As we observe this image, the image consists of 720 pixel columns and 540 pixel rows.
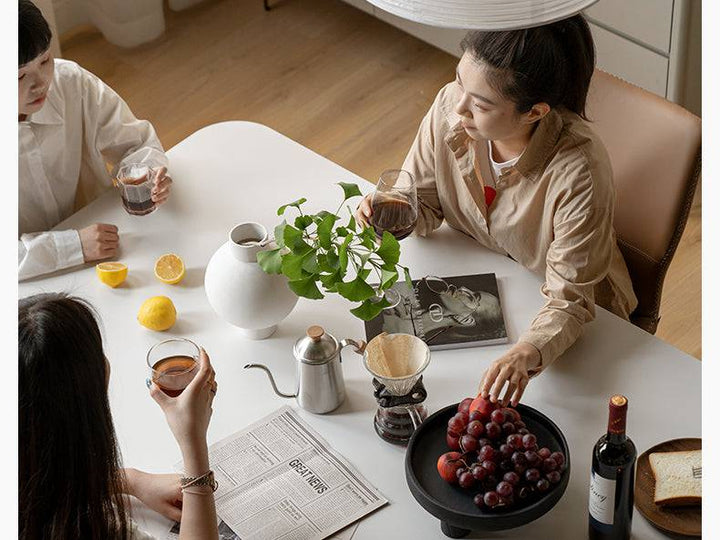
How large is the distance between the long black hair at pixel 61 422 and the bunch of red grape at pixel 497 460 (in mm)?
510

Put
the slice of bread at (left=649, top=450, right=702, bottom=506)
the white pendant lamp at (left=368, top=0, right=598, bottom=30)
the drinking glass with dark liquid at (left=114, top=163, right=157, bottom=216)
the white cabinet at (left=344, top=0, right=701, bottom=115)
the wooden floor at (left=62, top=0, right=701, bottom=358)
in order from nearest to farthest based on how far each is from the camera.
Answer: the white pendant lamp at (left=368, top=0, right=598, bottom=30), the slice of bread at (left=649, top=450, right=702, bottom=506), the drinking glass with dark liquid at (left=114, top=163, right=157, bottom=216), the white cabinet at (left=344, top=0, right=701, bottom=115), the wooden floor at (left=62, top=0, right=701, bottom=358)

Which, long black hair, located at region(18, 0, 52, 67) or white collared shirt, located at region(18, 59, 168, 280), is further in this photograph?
white collared shirt, located at region(18, 59, 168, 280)

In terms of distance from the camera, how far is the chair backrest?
202 cm

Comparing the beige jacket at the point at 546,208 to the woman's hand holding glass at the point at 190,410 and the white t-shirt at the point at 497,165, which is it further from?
the woman's hand holding glass at the point at 190,410

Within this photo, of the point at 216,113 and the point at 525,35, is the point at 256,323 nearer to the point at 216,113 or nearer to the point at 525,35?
the point at 525,35

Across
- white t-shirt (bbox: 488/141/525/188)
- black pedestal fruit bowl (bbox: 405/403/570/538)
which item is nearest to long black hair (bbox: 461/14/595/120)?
white t-shirt (bbox: 488/141/525/188)

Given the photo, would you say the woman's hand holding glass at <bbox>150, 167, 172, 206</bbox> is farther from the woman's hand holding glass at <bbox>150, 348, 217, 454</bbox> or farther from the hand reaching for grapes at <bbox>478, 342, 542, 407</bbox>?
the hand reaching for grapes at <bbox>478, 342, 542, 407</bbox>

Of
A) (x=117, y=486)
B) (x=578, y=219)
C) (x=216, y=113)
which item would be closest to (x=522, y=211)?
(x=578, y=219)

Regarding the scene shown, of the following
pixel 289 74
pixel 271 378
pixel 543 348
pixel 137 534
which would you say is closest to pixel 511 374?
pixel 543 348

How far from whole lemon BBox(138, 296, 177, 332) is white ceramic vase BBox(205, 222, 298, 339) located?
0.29ft

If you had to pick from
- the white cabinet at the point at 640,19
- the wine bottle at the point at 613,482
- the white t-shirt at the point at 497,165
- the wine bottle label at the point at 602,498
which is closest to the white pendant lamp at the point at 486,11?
the wine bottle at the point at 613,482

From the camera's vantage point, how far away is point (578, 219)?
1.92 meters

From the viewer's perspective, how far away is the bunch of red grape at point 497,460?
1542mm

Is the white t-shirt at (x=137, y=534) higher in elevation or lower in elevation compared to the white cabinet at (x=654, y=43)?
higher
